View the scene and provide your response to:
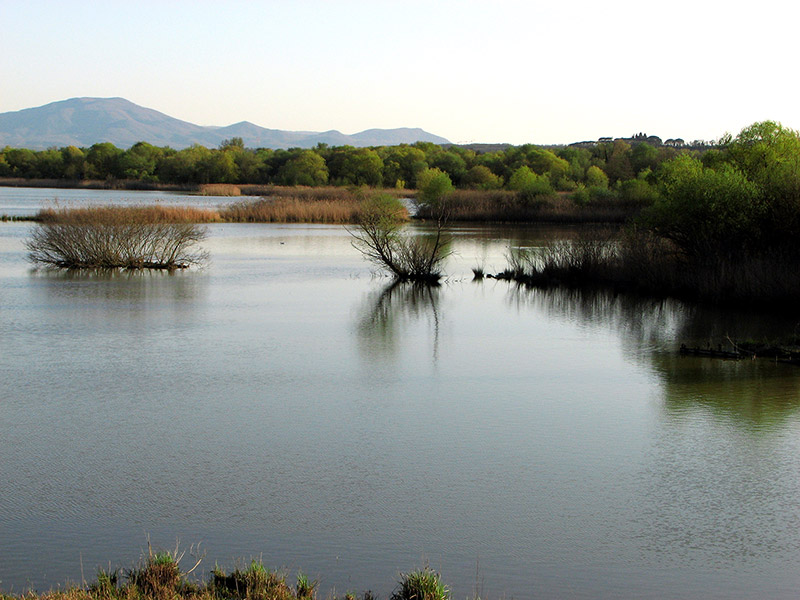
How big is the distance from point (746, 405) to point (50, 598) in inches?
272

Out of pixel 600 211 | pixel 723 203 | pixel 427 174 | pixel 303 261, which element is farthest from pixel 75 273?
pixel 427 174

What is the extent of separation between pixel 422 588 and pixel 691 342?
917cm

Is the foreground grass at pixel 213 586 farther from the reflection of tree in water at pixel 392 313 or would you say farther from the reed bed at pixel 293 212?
the reed bed at pixel 293 212

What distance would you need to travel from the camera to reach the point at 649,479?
6.37m

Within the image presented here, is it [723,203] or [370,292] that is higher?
[723,203]

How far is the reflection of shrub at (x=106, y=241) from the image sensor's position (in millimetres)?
21281

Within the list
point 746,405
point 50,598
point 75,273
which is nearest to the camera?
point 50,598

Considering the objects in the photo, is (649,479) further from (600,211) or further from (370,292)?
(600,211)

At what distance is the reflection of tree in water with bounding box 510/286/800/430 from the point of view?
8.70 meters

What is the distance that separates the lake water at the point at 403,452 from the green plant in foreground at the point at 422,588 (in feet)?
0.76

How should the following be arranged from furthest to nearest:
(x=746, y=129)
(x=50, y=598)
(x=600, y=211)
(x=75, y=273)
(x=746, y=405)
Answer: (x=600, y=211) → (x=746, y=129) → (x=75, y=273) → (x=746, y=405) → (x=50, y=598)

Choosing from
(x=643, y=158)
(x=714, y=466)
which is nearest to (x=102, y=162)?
(x=643, y=158)

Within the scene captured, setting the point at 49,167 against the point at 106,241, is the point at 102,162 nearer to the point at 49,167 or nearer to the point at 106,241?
the point at 49,167

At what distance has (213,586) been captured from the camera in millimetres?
4273
